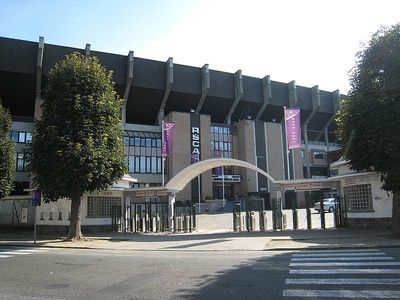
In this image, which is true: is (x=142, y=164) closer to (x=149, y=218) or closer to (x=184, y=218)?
(x=149, y=218)

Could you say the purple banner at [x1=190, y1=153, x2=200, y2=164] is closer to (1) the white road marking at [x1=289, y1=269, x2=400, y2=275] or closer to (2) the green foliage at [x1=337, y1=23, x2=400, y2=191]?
(2) the green foliage at [x1=337, y1=23, x2=400, y2=191]

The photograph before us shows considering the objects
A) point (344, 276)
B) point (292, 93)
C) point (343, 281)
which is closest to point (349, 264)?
point (344, 276)

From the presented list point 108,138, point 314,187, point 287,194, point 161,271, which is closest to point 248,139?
point 287,194

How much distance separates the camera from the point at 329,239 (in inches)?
589

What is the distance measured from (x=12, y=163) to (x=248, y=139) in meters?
40.1

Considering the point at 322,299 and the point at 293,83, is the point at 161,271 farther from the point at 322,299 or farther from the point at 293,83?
the point at 293,83

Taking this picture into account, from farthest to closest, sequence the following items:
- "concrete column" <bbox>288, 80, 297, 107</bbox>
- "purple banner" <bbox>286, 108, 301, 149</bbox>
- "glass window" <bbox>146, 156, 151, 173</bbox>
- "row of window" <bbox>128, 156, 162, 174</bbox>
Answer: "concrete column" <bbox>288, 80, 297, 107</bbox> → "glass window" <bbox>146, 156, 151, 173</bbox> → "row of window" <bbox>128, 156, 162, 174</bbox> → "purple banner" <bbox>286, 108, 301, 149</bbox>

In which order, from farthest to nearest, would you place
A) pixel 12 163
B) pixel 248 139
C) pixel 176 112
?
pixel 248 139
pixel 176 112
pixel 12 163

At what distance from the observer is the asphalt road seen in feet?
21.4

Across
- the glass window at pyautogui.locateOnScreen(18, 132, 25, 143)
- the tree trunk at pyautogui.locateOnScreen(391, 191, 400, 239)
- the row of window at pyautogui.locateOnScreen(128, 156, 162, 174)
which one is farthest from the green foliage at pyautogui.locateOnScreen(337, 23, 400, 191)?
the glass window at pyautogui.locateOnScreen(18, 132, 25, 143)

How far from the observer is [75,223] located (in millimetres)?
18438

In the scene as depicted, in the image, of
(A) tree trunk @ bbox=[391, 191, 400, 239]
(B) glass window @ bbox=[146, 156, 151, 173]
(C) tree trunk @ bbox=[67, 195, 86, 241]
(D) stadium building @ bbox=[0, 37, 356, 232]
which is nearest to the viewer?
(A) tree trunk @ bbox=[391, 191, 400, 239]

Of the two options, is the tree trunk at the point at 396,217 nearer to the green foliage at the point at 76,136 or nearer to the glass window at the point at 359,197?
the glass window at the point at 359,197

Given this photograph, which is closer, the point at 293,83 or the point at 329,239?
the point at 329,239
